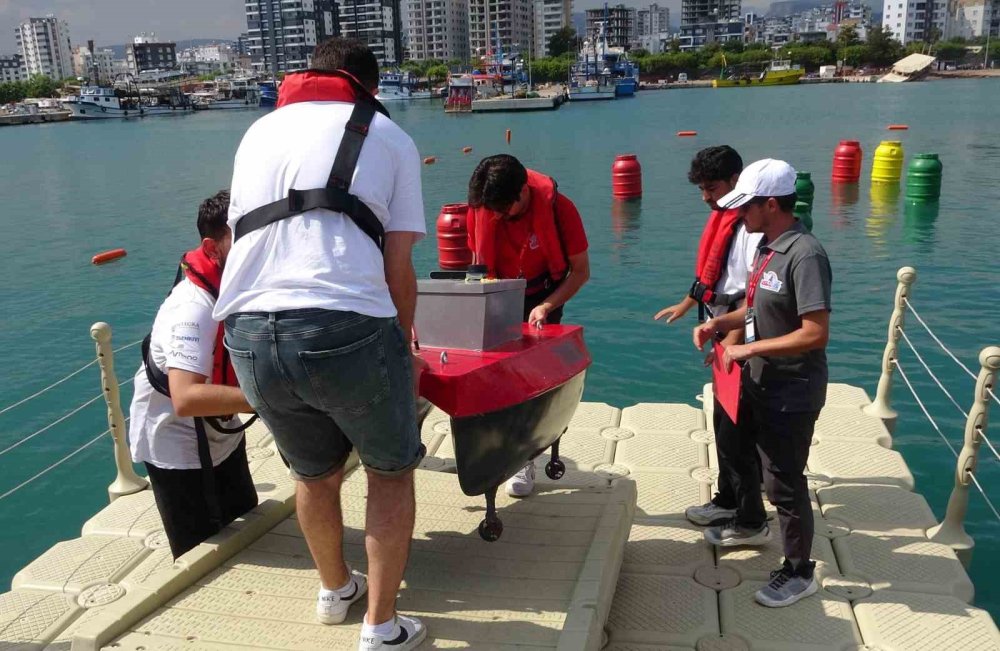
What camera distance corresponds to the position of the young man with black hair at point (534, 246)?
432 centimetres

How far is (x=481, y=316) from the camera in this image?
3527 millimetres

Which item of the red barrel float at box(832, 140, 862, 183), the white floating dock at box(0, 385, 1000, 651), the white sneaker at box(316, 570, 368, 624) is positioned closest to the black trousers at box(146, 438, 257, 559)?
the white floating dock at box(0, 385, 1000, 651)

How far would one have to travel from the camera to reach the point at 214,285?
10.3 feet

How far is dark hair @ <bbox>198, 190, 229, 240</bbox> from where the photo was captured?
10.6 feet

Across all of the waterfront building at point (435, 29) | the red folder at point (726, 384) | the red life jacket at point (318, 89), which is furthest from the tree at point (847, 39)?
the red life jacket at point (318, 89)

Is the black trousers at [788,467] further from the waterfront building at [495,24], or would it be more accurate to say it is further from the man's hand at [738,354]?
the waterfront building at [495,24]

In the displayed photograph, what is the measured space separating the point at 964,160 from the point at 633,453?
79.9 feet

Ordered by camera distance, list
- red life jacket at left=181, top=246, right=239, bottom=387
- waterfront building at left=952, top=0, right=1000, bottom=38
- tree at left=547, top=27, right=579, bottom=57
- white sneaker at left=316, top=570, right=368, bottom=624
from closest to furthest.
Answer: white sneaker at left=316, top=570, right=368, bottom=624 < red life jacket at left=181, top=246, right=239, bottom=387 < tree at left=547, top=27, right=579, bottom=57 < waterfront building at left=952, top=0, right=1000, bottom=38

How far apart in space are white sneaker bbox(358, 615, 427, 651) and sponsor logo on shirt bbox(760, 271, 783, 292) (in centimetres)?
190

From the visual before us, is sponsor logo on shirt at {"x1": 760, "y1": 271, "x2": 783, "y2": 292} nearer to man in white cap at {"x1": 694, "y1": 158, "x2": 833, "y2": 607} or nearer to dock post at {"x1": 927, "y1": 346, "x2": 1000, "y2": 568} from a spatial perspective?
man in white cap at {"x1": 694, "y1": 158, "x2": 833, "y2": 607}

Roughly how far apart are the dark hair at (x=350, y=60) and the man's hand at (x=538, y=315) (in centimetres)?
168

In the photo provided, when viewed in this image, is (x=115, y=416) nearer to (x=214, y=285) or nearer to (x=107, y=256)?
(x=214, y=285)

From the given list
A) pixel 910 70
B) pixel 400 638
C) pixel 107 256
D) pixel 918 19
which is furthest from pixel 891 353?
pixel 918 19

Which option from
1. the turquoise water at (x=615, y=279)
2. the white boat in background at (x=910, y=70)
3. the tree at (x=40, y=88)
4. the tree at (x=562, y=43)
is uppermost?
the tree at (x=562, y=43)
